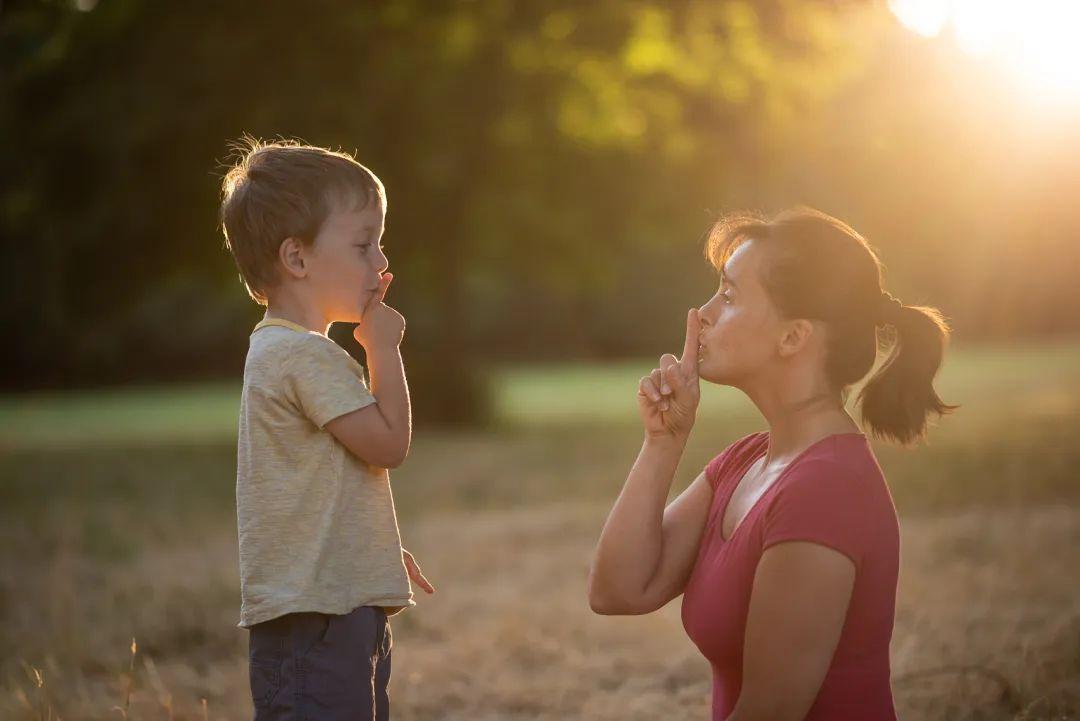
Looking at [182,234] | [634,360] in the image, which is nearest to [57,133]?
[182,234]

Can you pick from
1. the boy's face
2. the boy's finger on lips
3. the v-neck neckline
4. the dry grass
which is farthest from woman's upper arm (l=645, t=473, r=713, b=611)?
the dry grass

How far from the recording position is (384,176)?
52.5 ft

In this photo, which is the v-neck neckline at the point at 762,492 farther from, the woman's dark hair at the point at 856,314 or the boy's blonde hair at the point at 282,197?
the boy's blonde hair at the point at 282,197

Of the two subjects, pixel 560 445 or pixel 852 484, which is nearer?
pixel 852 484

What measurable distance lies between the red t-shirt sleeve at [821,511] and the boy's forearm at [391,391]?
2.88 feet

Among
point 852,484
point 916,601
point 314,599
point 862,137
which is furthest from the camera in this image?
point 862,137

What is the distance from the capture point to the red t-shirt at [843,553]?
2.45 meters

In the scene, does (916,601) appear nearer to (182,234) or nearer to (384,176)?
(384,176)

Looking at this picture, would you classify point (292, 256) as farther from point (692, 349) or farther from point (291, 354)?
point (692, 349)

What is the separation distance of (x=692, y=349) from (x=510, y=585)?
4.28 meters

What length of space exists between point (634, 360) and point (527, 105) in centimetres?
2394

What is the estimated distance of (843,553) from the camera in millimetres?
2422

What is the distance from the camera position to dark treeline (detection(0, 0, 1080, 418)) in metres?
14.6

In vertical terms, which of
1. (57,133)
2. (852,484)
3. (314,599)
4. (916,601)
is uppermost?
(57,133)
